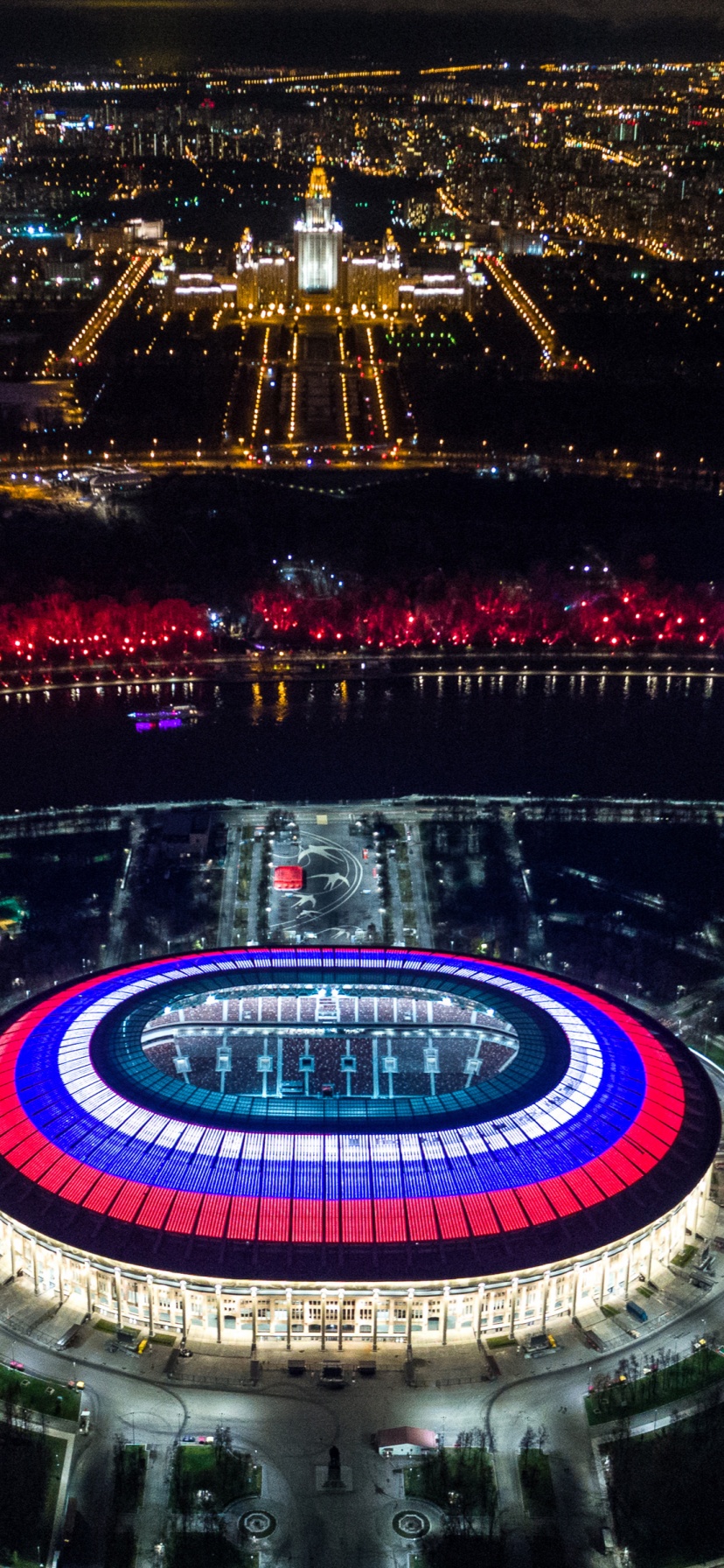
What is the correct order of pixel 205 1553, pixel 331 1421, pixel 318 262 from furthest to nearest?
pixel 318 262, pixel 331 1421, pixel 205 1553

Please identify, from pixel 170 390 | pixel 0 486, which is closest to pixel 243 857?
pixel 0 486

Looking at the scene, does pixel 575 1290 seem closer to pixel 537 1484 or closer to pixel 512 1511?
pixel 537 1484

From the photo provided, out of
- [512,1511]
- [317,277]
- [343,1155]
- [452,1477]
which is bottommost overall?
[512,1511]

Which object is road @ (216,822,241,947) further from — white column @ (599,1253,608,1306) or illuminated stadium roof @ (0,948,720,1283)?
white column @ (599,1253,608,1306)

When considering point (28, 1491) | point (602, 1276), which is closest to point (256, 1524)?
point (28, 1491)

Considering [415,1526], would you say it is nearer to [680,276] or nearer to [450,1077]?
[450,1077]

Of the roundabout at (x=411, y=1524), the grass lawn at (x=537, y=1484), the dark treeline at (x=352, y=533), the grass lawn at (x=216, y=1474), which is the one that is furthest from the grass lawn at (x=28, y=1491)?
the dark treeline at (x=352, y=533)
